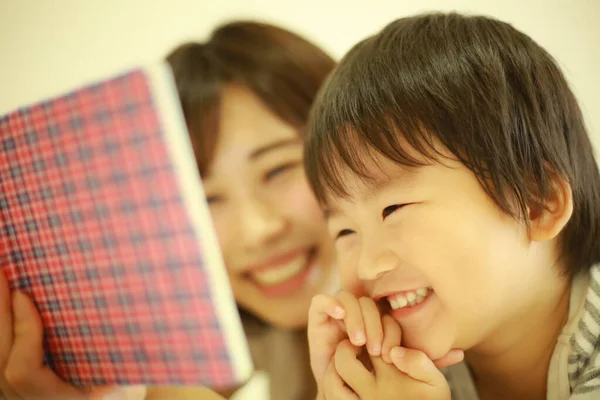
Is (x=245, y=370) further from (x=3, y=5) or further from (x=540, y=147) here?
(x=3, y=5)

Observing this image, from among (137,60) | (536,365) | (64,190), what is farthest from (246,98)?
(536,365)

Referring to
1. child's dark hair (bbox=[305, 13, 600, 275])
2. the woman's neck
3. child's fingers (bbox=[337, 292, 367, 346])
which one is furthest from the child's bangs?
the woman's neck

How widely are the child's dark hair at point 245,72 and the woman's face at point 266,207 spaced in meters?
0.02

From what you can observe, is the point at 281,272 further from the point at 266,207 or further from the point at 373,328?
the point at 373,328

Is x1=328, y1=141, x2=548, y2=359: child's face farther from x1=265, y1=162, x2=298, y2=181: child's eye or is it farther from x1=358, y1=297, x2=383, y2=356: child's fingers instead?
x1=265, y1=162, x2=298, y2=181: child's eye

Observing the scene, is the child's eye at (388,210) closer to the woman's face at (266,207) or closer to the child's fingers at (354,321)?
the child's fingers at (354,321)

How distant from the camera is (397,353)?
517 mm

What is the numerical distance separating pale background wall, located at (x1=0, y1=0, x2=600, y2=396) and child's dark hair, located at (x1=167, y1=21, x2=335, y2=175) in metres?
0.07

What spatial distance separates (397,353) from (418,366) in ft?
0.10

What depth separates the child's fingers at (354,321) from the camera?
0.54 metres

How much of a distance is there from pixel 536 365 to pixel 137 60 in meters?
0.81

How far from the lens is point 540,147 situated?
1.65 ft

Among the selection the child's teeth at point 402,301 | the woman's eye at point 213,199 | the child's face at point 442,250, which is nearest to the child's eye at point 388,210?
the child's face at point 442,250

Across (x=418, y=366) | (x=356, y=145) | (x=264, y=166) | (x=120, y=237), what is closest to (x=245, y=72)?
(x=264, y=166)
